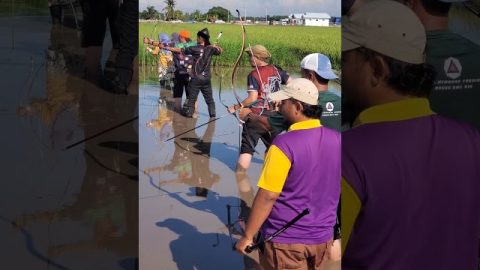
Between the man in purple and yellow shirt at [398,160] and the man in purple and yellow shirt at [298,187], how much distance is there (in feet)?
2.79

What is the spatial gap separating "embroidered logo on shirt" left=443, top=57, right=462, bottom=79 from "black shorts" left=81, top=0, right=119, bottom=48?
38.5 inches

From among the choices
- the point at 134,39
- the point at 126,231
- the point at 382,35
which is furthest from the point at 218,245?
the point at 382,35

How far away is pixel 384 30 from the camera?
135cm

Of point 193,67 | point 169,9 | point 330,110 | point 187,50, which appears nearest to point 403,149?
point 330,110

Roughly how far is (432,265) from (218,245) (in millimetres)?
2135

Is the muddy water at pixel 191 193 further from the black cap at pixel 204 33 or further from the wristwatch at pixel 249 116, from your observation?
the black cap at pixel 204 33

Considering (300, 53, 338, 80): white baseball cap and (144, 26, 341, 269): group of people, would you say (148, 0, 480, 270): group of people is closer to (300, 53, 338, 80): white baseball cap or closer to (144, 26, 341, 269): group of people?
(144, 26, 341, 269): group of people

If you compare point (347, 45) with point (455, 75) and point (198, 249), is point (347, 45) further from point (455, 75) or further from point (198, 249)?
point (198, 249)

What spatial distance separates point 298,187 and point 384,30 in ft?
3.57

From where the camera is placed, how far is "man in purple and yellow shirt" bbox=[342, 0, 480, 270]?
52.7 inches

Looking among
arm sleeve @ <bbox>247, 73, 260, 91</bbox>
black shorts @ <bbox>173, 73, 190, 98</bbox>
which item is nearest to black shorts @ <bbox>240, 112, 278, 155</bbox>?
arm sleeve @ <bbox>247, 73, 260, 91</bbox>

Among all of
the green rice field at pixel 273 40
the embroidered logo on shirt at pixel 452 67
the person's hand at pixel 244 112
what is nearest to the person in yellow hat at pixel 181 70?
the green rice field at pixel 273 40

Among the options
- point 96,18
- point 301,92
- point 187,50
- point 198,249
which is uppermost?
point 187,50

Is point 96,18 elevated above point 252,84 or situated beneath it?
elevated above
